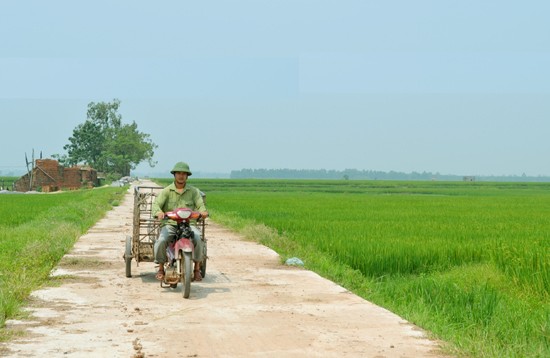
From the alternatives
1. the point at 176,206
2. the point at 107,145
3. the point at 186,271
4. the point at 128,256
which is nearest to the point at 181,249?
the point at 186,271

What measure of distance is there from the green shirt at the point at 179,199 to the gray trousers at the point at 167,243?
0.55ft

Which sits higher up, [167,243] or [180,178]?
[180,178]

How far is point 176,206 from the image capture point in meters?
8.98

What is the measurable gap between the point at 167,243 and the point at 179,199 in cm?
55

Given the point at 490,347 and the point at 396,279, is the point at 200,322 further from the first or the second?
the point at 396,279

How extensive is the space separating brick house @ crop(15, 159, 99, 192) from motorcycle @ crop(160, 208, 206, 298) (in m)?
63.7

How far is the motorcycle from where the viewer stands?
8289 millimetres

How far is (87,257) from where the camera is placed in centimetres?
1180

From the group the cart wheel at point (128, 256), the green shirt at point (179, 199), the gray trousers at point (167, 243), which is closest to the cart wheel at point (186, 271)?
the gray trousers at point (167, 243)

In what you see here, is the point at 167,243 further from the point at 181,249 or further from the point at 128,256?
the point at 128,256

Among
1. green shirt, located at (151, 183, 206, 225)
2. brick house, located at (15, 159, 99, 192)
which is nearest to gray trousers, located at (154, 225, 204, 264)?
green shirt, located at (151, 183, 206, 225)

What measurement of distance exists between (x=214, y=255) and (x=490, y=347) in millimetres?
7662

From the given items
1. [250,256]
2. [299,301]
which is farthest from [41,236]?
[299,301]

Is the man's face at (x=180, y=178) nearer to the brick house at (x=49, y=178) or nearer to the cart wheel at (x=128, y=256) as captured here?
the cart wheel at (x=128, y=256)
